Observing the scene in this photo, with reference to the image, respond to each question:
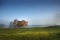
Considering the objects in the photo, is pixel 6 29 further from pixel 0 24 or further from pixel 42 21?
pixel 42 21

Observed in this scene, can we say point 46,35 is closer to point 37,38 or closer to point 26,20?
point 37,38

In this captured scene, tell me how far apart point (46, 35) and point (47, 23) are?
5.7 inches

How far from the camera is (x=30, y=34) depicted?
75.5 inches

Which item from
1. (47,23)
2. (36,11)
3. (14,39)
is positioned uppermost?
(36,11)

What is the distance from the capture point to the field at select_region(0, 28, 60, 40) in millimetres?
1903

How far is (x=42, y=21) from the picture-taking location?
196 centimetres

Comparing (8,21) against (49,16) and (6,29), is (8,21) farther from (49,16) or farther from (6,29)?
(49,16)

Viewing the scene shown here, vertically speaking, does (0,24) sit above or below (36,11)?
below

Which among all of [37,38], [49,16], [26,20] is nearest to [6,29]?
[26,20]

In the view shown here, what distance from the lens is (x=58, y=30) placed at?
193cm

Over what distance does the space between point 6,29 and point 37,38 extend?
378 mm

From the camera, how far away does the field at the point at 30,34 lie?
1903mm

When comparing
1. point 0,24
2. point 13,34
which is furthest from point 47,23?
point 0,24

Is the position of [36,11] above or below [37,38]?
above
